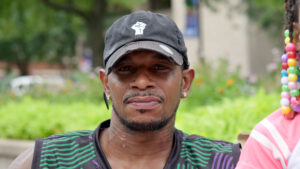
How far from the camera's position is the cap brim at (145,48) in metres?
2.00

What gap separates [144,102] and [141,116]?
0.07m

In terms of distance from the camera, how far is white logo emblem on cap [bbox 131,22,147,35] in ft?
6.78

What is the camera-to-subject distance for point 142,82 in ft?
6.67

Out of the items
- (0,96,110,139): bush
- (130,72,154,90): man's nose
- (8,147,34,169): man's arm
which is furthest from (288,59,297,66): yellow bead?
(0,96,110,139): bush

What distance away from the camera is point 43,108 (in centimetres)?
657

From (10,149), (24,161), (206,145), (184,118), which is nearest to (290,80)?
(206,145)

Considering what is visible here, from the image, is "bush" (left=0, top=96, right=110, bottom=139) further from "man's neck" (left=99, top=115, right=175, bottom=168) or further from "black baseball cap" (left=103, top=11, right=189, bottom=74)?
"black baseball cap" (left=103, top=11, right=189, bottom=74)

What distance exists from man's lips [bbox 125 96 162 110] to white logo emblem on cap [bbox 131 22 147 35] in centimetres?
31

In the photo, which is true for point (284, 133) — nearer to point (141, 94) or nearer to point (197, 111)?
point (141, 94)

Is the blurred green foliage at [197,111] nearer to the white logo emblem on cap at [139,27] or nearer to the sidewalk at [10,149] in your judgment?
the sidewalk at [10,149]

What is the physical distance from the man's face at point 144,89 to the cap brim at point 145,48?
0.04 meters

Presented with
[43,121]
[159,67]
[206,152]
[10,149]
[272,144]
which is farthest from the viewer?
[43,121]

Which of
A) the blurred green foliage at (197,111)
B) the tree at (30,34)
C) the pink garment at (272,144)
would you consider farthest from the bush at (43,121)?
the tree at (30,34)

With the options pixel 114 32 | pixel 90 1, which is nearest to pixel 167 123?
pixel 114 32
